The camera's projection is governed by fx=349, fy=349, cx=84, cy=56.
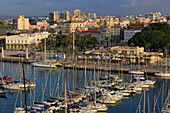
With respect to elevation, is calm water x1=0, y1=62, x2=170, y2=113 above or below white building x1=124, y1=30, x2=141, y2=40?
below

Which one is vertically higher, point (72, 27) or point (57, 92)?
point (72, 27)

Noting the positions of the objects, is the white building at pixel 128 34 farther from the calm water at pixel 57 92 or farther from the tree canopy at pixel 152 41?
the calm water at pixel 57 92

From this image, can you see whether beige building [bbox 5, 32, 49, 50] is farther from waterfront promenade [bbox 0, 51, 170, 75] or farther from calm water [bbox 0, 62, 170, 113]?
calm water [bbox 0, 62, 170, 113]

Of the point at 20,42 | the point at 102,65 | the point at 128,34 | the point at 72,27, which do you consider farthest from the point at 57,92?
the point at 72,27

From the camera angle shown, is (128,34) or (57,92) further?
(128,34)

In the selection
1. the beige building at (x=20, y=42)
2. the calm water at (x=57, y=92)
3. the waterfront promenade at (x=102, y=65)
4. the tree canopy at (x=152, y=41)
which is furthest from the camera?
the beige building at (x=20, y=42)

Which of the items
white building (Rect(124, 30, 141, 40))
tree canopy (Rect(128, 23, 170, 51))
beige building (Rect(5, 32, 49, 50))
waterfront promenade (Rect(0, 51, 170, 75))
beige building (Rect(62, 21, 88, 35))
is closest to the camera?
waterfront promenade (Rect(0, 51, 170, 75))

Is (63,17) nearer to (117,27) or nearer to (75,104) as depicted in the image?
(117,27)

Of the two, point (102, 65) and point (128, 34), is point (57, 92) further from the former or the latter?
point (128, 34)

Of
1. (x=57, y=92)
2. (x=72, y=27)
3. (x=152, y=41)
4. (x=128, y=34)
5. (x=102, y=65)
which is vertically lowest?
(x=57, y=92)

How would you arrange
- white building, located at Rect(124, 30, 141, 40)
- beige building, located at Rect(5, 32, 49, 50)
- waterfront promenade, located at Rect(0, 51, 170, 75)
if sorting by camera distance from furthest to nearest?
1. white building, located at Rect(124, 30, 141, 40)
2. beige building, located at Rect(5, 32, 49, 50)
3. waterfront promenade, located at Rect(0, 51, 170, 75)

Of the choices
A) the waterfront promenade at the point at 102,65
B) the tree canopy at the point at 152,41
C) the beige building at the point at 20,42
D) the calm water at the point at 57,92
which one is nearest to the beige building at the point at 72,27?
the beige building at the point at 20,42

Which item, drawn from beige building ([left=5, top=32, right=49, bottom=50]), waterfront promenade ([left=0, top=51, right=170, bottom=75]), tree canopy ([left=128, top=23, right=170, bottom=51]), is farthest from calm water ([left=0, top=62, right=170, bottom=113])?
beige building ([left=5, top=32, right=49, bottom=50])

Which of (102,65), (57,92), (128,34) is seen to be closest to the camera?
(57,92)
